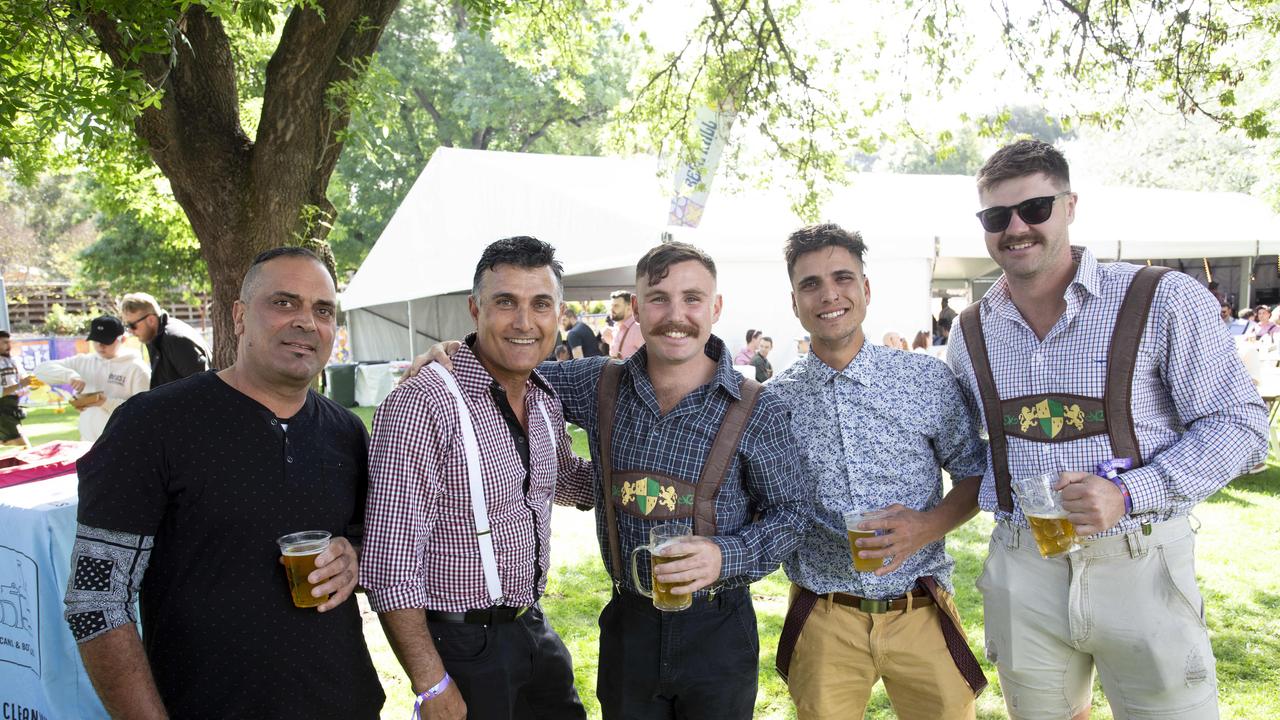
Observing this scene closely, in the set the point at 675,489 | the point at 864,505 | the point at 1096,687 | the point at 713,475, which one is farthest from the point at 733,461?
the point at 1096,687

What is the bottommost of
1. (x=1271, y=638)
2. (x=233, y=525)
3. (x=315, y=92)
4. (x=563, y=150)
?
(x=1271, y=638)

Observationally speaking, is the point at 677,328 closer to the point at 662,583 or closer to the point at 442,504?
the point at 662,583

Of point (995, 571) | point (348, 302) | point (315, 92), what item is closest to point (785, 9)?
point (315, 92)

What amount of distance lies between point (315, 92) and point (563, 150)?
23137 millimetres

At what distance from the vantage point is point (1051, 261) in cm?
245

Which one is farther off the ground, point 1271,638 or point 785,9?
point 785,9

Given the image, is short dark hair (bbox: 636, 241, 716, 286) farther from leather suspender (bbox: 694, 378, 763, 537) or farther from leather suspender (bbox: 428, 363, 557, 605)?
leather suspender (bbox: 428, 363, 557, 605)

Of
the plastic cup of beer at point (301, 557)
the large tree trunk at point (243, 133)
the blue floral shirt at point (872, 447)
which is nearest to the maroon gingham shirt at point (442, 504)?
the plastic cup of beer at point (301, 557)

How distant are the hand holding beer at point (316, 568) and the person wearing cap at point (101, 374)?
6065mm

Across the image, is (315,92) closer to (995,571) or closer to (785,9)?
(995,571)

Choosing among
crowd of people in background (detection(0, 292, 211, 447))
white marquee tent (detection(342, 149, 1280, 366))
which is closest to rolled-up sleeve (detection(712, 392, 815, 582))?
crowd of people in background (detection(0, 292, 211, 447))

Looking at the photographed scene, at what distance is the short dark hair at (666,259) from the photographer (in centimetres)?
242

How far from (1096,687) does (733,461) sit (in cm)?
306

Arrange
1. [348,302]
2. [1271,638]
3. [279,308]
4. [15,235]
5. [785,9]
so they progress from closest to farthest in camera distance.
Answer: [279,308] < [1271,638] < [785,9] < [348,302] < [15,235]
